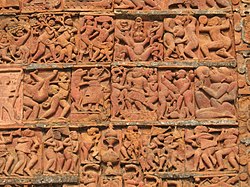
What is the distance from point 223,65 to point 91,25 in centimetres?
172

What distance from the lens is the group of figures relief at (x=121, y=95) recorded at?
847cm

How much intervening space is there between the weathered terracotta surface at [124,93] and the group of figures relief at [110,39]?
0.04 feet

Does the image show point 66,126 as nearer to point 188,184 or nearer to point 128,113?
point 128,113

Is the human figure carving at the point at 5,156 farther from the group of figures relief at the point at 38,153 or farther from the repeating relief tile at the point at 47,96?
the repeating relief tile at the point at 47,96

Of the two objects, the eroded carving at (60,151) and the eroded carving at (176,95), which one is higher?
the eroded carving at (176,95)

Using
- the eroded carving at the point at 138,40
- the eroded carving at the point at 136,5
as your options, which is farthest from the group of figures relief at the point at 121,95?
the eroded carving at the point at 136,5

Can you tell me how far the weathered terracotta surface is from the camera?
8305 millimetres

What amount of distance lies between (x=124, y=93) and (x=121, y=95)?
4 centimetres

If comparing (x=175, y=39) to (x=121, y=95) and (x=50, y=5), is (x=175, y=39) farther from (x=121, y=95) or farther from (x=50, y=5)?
(x=50, y=5)

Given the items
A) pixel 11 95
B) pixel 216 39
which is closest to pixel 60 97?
pixel 11 95

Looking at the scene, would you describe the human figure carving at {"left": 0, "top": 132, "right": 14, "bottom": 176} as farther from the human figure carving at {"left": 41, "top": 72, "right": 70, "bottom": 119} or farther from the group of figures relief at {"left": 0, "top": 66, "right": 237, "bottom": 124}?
the human figure carving at {"left": 41, "top": 72, "right": 70, "bottom": 119}

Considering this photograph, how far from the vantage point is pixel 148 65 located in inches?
339

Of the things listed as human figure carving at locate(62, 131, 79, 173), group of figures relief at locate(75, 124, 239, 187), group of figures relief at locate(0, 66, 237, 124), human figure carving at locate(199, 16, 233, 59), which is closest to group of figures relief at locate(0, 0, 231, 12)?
human figure carving at locate(199, 16, 233, 59)

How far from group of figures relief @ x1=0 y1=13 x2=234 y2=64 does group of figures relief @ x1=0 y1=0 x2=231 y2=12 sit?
0.14 meters
